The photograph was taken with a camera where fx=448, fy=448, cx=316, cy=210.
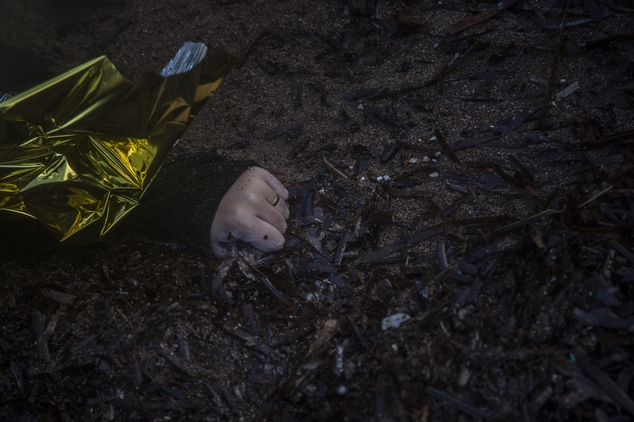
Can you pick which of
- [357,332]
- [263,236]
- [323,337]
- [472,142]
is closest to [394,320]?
[357,332]

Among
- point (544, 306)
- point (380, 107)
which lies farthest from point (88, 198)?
point (544, 306)

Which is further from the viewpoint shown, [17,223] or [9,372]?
[17,223]

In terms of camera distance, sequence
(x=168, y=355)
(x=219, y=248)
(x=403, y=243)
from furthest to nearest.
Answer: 1. (x=219, y=248)
2. (x=403, y=243)
3. (x=168, y=355)

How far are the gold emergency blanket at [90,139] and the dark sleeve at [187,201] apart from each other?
168 millimetres

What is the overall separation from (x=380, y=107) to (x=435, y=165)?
1.39 ft

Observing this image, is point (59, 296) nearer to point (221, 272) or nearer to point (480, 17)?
point (221, 272)

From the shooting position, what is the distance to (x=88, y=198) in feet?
5.04

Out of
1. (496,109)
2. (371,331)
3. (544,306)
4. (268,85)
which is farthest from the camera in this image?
(268,85)

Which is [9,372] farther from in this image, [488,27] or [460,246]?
[488,27]

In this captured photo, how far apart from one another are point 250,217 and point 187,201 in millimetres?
282

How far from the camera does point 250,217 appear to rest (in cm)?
164

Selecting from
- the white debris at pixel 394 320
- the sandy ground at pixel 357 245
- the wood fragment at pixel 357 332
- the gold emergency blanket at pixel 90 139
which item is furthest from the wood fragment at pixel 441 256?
the gold emergency blanket at pixel 90 139

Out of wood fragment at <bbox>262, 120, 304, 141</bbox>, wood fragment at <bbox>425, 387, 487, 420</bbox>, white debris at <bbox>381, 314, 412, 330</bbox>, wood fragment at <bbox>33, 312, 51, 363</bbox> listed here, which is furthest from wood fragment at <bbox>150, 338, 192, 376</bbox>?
wood fragment at <bbox>262, 120, 304, 141</bbox>

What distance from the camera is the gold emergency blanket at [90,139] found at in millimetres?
1405
